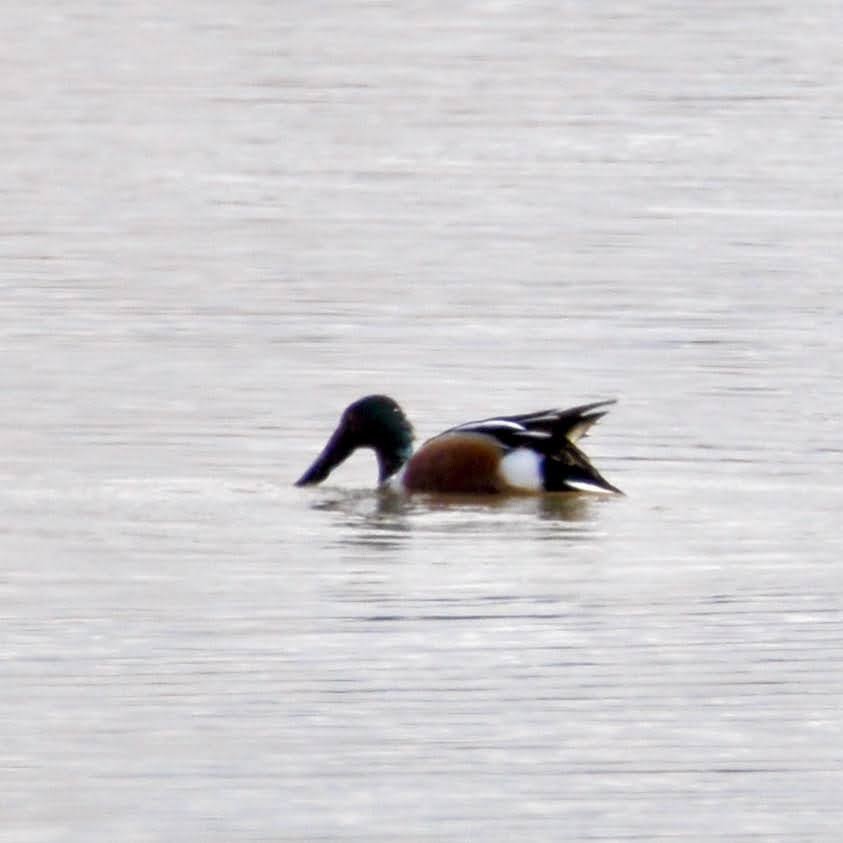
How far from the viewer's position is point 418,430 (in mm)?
12219

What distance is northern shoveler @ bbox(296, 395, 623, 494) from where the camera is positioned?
11109 mm

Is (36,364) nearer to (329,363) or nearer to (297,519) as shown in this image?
(329,363)

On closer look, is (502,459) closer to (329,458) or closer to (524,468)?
(524,468)

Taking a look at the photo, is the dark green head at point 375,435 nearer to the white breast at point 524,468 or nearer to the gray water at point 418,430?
the gray water at point 418,430

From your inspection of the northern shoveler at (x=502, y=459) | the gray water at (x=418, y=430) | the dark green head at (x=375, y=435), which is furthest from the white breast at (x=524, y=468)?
the dark green head at (x=375, y=435)

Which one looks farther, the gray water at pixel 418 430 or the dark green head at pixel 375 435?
the dark green head at pixel 375 435

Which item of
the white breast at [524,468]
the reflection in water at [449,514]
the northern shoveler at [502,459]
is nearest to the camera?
the reflection in water at [449,514]

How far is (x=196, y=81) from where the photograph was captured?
22.9 m

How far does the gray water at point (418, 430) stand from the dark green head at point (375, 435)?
0.16m

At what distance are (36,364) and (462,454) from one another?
262 centimetres

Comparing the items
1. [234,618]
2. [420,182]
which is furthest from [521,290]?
[234,618]

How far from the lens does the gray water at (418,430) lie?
729cm


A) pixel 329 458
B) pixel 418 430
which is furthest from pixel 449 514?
pixel 418 430

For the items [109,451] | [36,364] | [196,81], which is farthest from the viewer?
[196,81]
